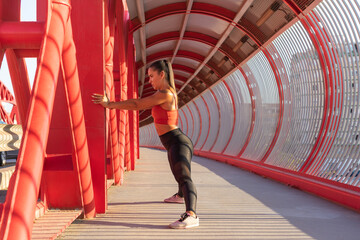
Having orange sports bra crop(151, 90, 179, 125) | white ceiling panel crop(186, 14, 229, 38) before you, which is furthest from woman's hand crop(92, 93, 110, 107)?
white ceiling panel crop(186, 14, 229, 38)

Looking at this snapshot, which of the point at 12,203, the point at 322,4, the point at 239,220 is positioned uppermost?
the point at 322,4

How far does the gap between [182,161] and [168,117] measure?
1.78 ft

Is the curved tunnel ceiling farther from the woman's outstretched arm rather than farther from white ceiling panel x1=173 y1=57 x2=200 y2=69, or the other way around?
the woman's outstretched arm

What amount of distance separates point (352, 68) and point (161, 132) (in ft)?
12.6

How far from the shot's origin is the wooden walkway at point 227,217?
13.4 feet

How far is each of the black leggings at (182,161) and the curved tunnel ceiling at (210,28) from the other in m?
4.35

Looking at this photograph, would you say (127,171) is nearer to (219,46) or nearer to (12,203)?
(219,46)

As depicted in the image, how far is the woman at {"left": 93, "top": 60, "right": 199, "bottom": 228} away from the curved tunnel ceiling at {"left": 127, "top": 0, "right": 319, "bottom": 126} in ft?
13.5

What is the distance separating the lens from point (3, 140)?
10.6 meters

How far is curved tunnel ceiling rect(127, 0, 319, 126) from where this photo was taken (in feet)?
30.9

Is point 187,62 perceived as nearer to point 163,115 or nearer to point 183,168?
point 163,115

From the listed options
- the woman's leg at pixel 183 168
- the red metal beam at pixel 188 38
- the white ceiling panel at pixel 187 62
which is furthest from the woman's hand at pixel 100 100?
the white ceiling panel at pixel 187 62

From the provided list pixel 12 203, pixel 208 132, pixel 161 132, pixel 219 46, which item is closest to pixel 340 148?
pixel 161 132

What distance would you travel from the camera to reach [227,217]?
16.2 ft
